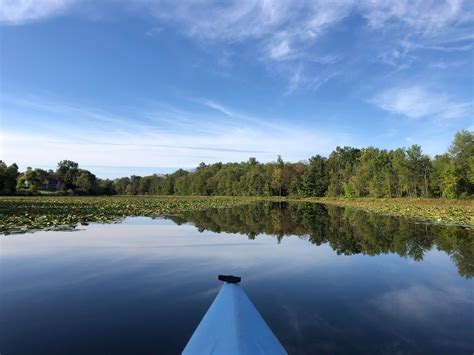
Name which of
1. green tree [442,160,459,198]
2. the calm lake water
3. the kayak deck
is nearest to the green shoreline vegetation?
green tree [442,160,459,198]

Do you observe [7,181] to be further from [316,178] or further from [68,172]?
[316,178]

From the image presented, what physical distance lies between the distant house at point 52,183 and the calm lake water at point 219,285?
77.9m

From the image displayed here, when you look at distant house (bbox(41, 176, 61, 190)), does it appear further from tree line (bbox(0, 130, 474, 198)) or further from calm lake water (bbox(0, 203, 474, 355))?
calm lake water (bbox(0, 203, 474, 355))

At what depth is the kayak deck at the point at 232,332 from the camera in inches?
101

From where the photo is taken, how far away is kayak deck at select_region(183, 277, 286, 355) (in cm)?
257

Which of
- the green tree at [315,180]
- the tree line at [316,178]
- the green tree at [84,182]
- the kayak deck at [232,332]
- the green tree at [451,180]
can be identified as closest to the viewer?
the kayak deck at [232,332]

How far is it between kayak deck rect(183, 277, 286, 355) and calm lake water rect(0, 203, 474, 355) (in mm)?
2006

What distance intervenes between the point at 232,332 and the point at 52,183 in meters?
96.7

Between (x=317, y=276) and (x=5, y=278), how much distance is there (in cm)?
791

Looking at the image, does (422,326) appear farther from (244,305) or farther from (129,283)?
(129,283)

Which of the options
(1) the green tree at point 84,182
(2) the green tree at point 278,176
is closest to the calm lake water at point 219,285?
(2) the green tree at point 278,176

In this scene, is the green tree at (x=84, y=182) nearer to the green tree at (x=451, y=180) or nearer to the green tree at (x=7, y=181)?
the green tree at (x=7, y=181)

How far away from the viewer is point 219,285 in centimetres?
758

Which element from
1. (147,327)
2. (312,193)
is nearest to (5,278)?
(147,327)
